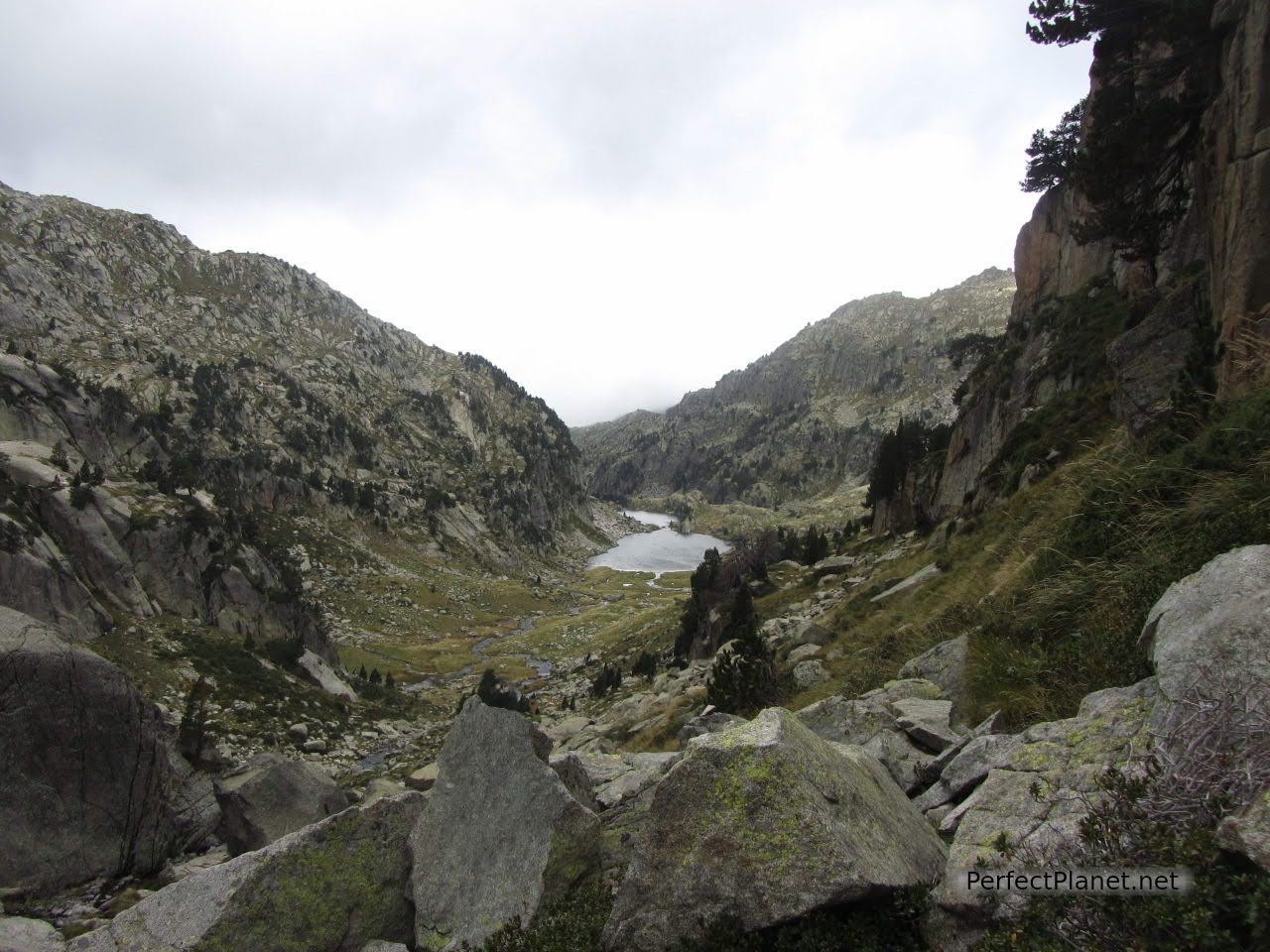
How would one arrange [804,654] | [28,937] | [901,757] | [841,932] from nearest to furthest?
[841,932] → [901,757] → [28,937] → [804,654]

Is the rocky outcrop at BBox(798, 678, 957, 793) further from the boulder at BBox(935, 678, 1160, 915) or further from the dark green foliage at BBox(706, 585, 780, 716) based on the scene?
the dark green foliage at BBox(706, 585, 780, 716)

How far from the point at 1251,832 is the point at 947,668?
282 inches

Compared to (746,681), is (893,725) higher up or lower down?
higher up

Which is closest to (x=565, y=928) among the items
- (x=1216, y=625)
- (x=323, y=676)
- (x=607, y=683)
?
(x=1216, y=625)

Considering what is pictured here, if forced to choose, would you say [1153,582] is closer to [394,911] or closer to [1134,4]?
[394,911]

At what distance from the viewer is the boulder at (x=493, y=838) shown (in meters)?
7.07

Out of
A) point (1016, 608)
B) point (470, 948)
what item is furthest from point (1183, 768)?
point (470, 948)

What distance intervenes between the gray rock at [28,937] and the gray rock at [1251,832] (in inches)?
476

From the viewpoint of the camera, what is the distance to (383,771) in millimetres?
29984

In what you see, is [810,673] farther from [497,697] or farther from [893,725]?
[497,697]

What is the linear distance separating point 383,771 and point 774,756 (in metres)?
31.0

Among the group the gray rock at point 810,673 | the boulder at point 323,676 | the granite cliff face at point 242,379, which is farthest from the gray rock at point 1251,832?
the granite cliff face at point 242,379

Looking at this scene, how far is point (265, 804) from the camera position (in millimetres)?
14797

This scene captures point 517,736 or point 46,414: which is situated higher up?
point 46,414
